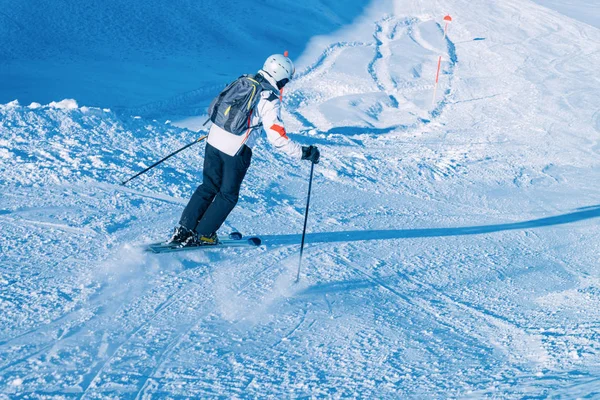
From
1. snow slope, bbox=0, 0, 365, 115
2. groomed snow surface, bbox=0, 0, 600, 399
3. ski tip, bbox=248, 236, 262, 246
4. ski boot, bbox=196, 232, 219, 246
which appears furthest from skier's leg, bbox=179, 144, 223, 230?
snow slope, bbox=0, 0, 365, 115

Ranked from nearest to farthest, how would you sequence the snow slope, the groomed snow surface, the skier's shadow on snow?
the groomed snow surface → the skier's shadow on snow → the snow slope

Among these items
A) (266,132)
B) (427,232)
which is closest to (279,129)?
(266,132)

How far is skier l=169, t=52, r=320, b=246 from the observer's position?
4.57 metres

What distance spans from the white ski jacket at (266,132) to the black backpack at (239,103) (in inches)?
2.0

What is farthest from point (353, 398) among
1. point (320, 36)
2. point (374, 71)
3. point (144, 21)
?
point (320, 36)

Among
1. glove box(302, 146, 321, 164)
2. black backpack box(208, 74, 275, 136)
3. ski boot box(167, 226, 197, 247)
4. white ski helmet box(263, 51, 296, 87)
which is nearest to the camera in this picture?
black backpack box(208, 74, 275, 136)

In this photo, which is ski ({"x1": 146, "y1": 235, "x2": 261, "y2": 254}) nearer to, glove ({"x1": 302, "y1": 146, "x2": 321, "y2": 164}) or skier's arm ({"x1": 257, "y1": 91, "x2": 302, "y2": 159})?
glove ({"x1": 302, "y1": 146, "x2": 321, "y2": 164})

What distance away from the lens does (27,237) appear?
4.75 m

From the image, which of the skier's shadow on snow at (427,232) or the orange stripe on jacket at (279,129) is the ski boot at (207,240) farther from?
the orange stripe on jacket at (279,129)

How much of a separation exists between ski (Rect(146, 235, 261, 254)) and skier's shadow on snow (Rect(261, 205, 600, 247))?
0.19m

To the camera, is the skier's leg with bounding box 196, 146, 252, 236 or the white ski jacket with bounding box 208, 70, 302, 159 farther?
the skier's leg with bounding box 196, 146, 252, 236

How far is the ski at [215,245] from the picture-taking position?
4816mm

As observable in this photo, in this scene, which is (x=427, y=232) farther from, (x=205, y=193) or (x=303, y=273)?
(x=205, y=193)

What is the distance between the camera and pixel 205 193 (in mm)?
5027
